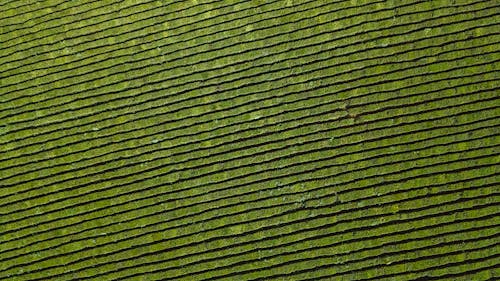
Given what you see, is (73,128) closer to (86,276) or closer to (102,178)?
(102,178)

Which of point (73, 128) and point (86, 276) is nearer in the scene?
point (86, 276)

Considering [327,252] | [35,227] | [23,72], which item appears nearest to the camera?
[327,252]

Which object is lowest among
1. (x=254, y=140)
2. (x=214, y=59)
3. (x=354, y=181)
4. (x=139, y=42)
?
(x=354, y=181)

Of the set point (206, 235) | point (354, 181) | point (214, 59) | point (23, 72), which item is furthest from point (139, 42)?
point (354, 181)

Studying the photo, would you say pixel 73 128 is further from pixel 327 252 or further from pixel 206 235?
pixel 327 252

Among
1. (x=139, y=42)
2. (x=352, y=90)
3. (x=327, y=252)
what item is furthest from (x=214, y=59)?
(x=327, y=252)

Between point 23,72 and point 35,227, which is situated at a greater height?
point 23,72

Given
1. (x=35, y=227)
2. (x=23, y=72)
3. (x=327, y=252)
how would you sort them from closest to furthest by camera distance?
(x=327, y=252)
(x=35, y=227)
(x=23, y=72)
